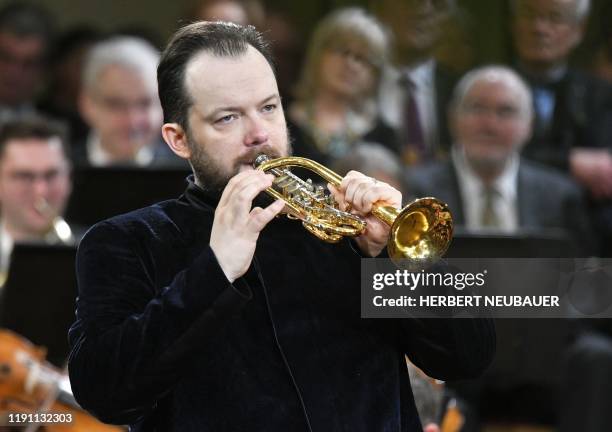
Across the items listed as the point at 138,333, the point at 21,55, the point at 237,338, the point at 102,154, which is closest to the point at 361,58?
the point at 102,154

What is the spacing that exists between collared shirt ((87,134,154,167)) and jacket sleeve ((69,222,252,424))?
3153 mm

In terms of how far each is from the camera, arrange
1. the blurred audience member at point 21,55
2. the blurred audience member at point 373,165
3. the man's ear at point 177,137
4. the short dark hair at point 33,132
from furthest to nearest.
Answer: the blurred audience member at point 21,55 → the short dark hair at point 33,132 → the blurred audience member at point 373,165 → the man's ear at point 177,137

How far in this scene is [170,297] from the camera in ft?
6.16

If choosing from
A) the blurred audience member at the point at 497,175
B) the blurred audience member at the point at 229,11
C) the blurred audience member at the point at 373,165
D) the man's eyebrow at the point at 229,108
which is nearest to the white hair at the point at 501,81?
the blurred audience member at the point at 497,175

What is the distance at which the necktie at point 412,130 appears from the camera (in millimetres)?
4930

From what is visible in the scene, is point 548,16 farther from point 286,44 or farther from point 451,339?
point 451,339

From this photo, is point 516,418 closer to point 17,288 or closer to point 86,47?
point 17,288

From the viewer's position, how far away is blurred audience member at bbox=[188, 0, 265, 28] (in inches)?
220

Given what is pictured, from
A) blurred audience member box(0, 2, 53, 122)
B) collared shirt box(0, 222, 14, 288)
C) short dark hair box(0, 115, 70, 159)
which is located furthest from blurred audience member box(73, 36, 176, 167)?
blurred audience member box(0, 2, 53, 122)

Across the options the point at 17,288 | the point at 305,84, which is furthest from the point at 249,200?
the point at 305,84

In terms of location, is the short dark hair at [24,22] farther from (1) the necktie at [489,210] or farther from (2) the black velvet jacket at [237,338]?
(2) the black velvet jacket at [237,338]

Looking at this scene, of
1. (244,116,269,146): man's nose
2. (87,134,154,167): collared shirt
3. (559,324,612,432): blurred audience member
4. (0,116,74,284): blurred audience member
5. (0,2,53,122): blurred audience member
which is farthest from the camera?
(0,2,53,122): blurred audience member

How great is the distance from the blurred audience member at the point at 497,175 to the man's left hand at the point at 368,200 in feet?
8.46

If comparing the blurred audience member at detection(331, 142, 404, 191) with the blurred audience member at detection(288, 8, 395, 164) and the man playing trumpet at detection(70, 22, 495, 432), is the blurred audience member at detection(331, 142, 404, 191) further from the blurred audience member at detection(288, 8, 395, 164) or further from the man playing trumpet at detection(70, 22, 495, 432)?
the man playing trumpet at detection(70, 22, 495, 432)
